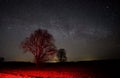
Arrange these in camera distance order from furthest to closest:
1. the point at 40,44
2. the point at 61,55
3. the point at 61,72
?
the point at 61,55 → the point at 40,44 → the point at 61,72

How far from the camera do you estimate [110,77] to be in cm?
2989

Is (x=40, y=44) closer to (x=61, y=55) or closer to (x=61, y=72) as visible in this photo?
(x=61, y=72)

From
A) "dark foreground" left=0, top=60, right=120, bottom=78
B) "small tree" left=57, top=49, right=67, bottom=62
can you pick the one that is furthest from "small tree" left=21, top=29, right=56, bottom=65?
"small tree" left=57, top=49, right=67, bottom=62

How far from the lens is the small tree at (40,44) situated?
4053 cm

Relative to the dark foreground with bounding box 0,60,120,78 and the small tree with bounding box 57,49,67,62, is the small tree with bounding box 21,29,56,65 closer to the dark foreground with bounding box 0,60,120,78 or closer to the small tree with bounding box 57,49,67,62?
the dark foreground with bounding box 0,60,120,78

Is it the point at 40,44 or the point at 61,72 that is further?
the point at 40,44

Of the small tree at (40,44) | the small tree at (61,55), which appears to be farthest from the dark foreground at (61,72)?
the small tree at (61,55)

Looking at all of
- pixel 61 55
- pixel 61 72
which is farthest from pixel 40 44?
pixel 61 55

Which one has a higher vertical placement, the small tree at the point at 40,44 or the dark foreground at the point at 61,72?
the small tree at the point at 40,44

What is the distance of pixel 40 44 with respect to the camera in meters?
40.5

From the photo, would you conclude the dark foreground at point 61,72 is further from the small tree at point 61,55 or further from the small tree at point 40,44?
the small tree at point 61,55

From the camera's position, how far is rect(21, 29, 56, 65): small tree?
40.5 m

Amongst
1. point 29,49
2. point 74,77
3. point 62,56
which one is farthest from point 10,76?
point 62,56

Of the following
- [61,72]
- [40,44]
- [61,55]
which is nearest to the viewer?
[61,72]
